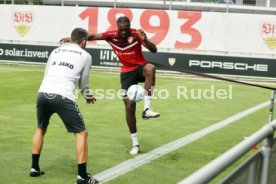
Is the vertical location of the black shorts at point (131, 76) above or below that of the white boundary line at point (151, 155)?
above

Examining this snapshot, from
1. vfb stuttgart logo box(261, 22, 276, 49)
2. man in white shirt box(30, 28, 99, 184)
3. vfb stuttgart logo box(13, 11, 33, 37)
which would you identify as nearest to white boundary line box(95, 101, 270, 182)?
man in white shirt box(30, 28, 99, 184)

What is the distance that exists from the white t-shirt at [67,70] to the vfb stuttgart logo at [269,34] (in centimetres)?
1940

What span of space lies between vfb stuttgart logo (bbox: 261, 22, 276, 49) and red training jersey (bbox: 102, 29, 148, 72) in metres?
17.1

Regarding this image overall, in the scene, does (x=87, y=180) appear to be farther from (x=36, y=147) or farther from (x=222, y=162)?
(x=222, y=162)

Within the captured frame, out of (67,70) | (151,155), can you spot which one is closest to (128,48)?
(151,155)

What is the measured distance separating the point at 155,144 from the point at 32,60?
717 inches

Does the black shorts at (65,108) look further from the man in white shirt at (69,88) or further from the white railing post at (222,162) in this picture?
the white railing post at (222,162)

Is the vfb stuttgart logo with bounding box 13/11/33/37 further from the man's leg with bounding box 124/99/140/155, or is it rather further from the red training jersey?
the man's leg with bounding box 124/99/140/155

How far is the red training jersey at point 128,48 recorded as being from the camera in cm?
816

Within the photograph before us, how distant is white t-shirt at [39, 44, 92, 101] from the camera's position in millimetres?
6073

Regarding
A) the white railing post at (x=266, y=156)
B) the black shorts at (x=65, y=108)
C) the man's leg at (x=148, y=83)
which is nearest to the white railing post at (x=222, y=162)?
the white railing post at (x=266, y=156)

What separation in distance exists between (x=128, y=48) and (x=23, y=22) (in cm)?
2026

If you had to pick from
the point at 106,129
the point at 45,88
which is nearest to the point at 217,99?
the point at 106,129

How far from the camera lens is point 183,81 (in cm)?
2216
